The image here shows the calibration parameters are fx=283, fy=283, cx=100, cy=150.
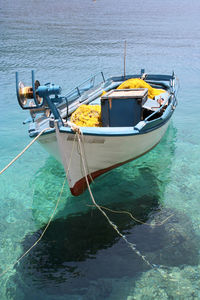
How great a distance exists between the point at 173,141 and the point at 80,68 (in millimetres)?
12932

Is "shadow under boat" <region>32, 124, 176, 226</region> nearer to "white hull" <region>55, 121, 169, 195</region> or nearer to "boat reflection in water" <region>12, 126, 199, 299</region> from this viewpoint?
"boat reflection in water" <region>12, 126, 199, 299</region>

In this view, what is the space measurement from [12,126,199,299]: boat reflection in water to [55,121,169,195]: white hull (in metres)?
0.89

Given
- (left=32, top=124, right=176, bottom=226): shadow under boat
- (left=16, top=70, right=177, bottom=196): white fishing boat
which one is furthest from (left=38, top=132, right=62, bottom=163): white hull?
(left=32, top=124, right=176, bottom=226): shadow under boat

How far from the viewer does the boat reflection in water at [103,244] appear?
5.77 metres

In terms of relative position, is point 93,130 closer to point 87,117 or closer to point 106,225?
point 87,117

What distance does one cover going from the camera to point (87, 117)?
806cm

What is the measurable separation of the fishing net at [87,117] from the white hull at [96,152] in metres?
1.02

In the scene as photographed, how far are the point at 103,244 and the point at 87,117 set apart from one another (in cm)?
349

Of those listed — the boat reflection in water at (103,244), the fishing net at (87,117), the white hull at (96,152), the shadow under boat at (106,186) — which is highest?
the fishing net at (87,117)

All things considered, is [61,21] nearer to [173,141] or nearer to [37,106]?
[173,141]

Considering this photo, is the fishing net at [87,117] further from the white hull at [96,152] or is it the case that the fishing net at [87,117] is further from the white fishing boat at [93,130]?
the white hull at [96,152]

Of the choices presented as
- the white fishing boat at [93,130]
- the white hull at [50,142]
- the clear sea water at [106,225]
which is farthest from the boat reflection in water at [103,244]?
the white hull at [50,142]

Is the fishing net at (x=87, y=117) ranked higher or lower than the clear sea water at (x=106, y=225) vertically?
higher

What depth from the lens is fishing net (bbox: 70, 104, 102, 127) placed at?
7.78 metres
